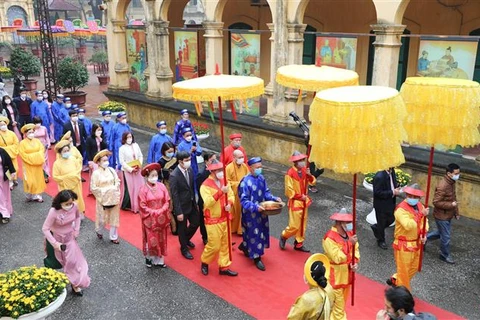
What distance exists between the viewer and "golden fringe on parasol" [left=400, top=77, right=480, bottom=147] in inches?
219

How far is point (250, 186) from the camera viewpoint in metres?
6.67

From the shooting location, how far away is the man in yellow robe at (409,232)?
19.1 ft

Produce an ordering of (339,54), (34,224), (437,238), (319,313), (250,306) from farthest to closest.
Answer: (339,54)
(34,224)
(437,238)
(250,306)
(319,313)

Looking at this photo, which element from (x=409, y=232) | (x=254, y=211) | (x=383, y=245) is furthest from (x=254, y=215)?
(x=383, y=245)

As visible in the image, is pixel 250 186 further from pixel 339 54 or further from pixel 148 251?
pixel 339 54

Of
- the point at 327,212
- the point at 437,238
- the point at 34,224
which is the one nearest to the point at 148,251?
the point at 34,224

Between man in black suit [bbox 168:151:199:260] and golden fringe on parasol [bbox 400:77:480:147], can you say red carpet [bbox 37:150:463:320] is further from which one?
golden fringe on parasol [bbox 400:77:480:147]

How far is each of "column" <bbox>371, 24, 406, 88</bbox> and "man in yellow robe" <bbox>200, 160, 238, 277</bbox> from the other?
192 inches

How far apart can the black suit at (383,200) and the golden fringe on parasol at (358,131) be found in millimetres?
2814

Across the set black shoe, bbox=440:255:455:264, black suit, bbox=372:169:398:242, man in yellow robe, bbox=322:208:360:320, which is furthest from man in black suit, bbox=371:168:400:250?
man in yellow robe, bbox=322:208:360:320

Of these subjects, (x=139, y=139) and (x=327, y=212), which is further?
(x=139, y=139)

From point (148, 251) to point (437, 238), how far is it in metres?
4.60

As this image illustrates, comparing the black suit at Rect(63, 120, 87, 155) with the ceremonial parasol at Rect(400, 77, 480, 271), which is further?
the black suit at Rect(63, 120, 87, 155)

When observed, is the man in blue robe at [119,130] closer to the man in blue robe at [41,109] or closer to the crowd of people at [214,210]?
the crowd of people at [214,210]
